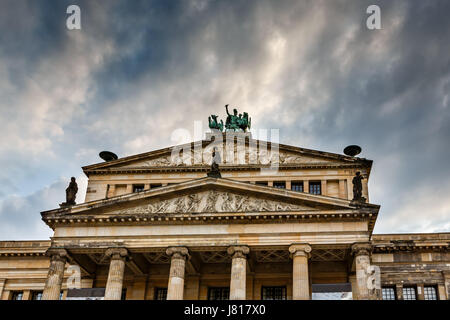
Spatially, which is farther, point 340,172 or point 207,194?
point 340,172

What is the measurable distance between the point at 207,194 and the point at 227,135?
9486 mm

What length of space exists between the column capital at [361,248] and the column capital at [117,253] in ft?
43.3

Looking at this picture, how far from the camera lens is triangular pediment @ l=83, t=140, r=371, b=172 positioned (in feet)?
134

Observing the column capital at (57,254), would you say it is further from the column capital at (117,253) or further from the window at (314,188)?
the window at (314,188)

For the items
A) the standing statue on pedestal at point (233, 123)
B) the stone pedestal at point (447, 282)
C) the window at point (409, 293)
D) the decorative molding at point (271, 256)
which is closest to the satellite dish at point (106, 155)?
the standing statue on pedestal at point (233, 123)

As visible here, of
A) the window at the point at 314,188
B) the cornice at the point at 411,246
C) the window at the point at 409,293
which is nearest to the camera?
the window at the point at 409,293

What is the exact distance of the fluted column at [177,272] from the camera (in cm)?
3086

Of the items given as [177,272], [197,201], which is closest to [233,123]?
[197,201]

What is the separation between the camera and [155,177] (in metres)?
41.6

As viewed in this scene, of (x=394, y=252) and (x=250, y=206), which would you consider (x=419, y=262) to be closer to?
(x=394, y=252)

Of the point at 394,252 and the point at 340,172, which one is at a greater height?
the point at 340,172

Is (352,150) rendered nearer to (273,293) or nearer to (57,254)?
(273,293)

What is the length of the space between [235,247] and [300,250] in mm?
3727
